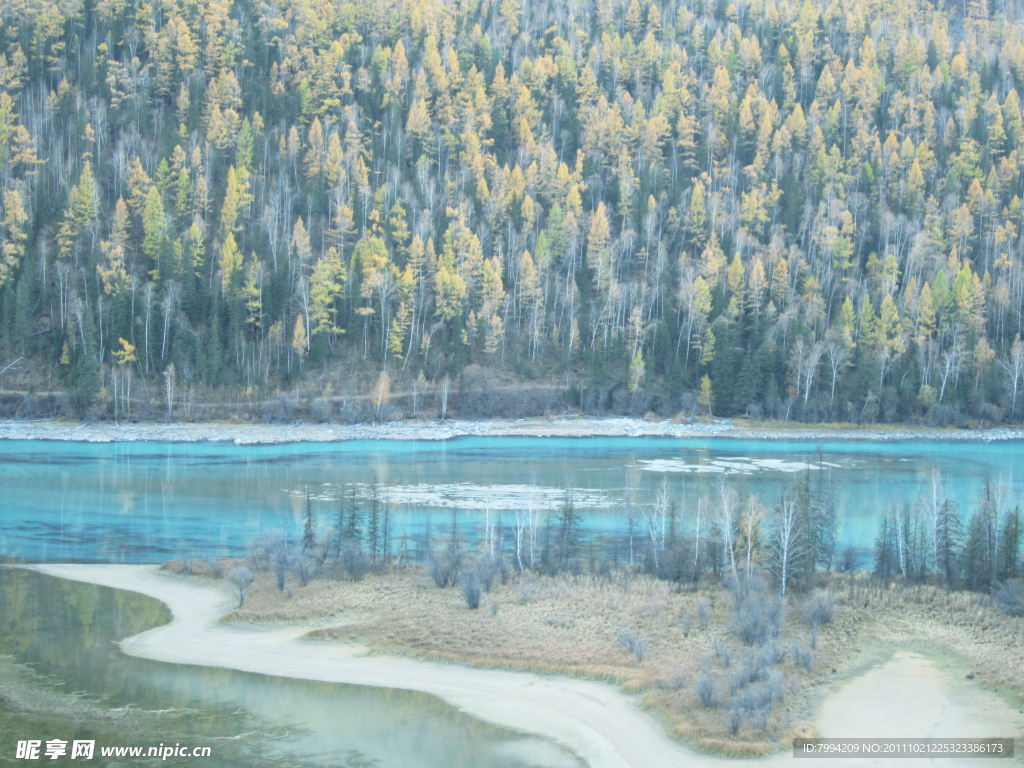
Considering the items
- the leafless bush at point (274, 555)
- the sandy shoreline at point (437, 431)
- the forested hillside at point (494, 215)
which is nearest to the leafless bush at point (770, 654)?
Answer: the leafless bush at point (274, 555)

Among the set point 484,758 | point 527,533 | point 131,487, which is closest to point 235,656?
point 484,758

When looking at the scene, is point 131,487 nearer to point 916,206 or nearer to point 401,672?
point 401,672

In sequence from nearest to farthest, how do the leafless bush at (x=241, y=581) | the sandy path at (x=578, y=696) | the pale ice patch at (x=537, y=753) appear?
the pale ice patch at (x=537, y=753) → the sandy path at (x=578, y=696) → the leafless bush at (x=241, y=581)

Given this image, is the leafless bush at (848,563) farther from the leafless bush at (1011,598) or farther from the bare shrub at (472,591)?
the bare shrub at (472,591)

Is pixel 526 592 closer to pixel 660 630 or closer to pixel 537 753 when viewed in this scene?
pixel 660 630

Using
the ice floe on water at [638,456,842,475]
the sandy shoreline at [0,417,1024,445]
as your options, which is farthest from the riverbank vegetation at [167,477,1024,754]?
the sandy shoreline at [0,417,1024,445]

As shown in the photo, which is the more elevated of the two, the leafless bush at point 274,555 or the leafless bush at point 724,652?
the leafless bush at point 274,555
